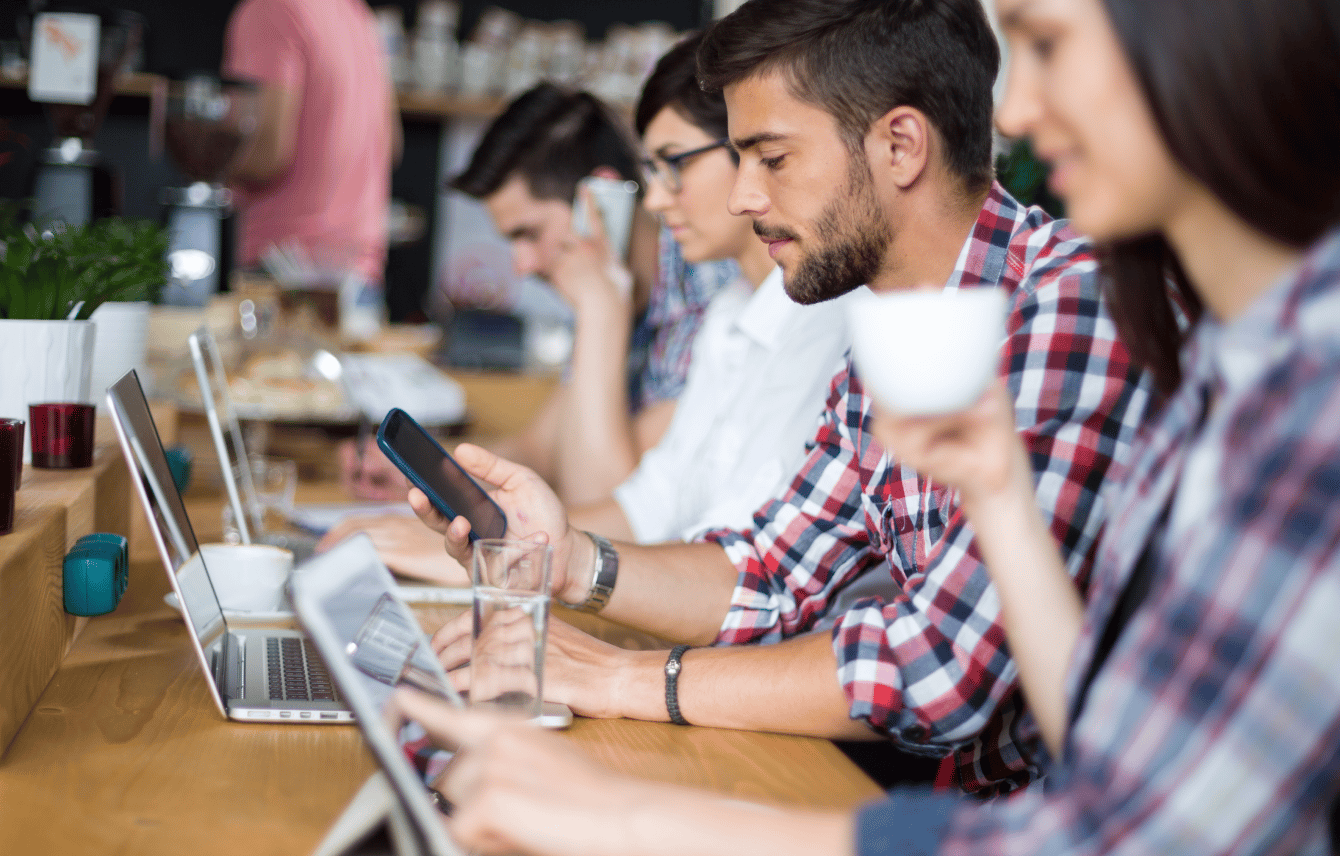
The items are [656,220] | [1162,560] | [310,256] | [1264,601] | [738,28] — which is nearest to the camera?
[1264,601]

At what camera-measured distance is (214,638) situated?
1.10 metres

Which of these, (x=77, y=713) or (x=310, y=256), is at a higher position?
(x=310, y=256)

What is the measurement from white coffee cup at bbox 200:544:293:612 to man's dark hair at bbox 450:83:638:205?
140cm

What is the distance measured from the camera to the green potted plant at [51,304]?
4.06 feet

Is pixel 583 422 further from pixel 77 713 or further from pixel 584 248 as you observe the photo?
pixel 77 713

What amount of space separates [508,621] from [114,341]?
107cm

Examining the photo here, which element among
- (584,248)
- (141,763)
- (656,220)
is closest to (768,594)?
(141,763)

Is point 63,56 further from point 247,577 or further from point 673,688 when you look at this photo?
point 673,688

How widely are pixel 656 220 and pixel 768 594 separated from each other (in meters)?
1.43

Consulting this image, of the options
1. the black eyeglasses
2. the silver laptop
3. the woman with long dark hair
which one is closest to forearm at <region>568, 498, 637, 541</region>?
the silver laptop

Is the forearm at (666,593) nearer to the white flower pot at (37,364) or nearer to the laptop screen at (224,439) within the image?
the laptop screen at (224,439)

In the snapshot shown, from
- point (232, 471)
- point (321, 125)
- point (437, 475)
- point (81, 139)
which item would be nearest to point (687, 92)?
point (232, 471)

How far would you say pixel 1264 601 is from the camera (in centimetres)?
54

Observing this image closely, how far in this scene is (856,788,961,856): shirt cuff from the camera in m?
0.61
